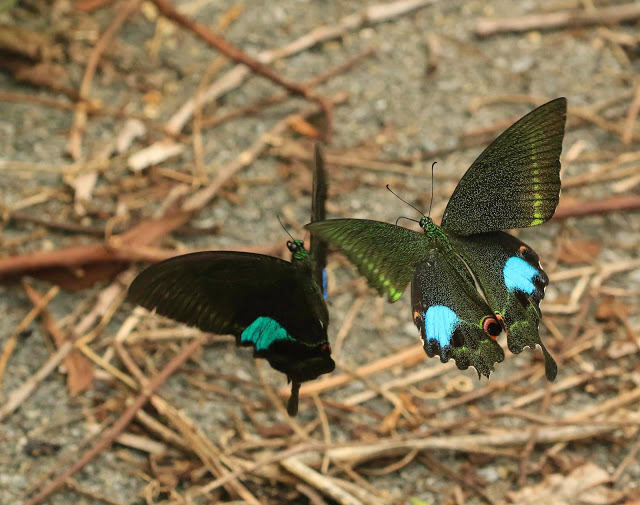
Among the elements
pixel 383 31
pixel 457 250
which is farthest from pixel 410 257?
pixel 383 31

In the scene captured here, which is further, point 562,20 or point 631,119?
point 562,20

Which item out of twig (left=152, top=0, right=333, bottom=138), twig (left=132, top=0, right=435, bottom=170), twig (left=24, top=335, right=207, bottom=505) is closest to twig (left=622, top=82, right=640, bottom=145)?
twig (left=132, top=0, right=435, bottom=170)

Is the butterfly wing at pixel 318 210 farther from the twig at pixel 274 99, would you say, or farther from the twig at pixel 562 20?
the twig at pixel 562 20

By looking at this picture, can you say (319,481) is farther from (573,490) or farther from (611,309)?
(611,309)

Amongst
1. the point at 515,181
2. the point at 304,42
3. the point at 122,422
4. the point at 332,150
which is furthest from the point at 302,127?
the point at 515,181

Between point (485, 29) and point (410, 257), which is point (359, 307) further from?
point (485, 29)

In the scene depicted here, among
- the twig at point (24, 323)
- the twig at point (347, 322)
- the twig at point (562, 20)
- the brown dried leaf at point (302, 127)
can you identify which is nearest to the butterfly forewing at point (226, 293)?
the twig at point (347, 322)

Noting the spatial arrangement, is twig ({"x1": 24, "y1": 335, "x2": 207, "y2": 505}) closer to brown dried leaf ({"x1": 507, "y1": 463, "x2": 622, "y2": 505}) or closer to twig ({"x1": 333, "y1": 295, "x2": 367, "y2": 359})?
twig ({"x1": 333, "y1": 295, "x2": 367, "y2": 359})
